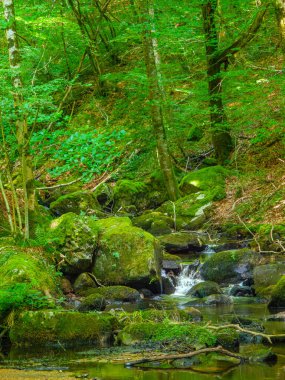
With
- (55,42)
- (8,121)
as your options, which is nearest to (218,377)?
(8,121)

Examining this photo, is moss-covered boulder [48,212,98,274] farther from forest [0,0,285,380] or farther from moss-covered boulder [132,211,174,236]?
moss-covered boulder [132,211,174,236]

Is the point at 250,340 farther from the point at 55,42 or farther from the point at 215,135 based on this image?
the point at 55,42

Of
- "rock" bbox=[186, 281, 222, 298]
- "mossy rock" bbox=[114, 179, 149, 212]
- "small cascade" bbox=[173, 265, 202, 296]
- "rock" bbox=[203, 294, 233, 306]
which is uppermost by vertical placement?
"rock" bbox=[203, 294, 233, 306]

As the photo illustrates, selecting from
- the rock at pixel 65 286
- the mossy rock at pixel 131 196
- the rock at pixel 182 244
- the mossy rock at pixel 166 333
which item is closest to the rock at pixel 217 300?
the rock at pixel 65 286

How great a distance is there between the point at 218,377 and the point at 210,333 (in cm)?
115

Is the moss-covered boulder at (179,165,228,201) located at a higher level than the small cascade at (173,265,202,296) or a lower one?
lower

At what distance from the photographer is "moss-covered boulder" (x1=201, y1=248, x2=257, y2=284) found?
10844 millimetres

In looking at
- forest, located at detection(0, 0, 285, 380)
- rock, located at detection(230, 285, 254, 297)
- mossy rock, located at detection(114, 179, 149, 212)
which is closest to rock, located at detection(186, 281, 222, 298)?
forest, located at detection(0, 0, 285, 380)

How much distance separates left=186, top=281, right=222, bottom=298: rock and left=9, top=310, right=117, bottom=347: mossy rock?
10.6ft

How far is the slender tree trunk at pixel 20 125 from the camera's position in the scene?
30.9 ft

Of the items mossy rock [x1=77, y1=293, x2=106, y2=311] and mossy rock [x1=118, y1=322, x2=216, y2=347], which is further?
mossy rock [x1=77, y1=293, x2=106, y2=311]

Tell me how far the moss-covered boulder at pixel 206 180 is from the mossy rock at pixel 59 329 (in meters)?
9.32

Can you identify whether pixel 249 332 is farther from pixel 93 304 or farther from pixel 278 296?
pixel 93 304

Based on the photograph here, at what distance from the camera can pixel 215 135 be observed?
17.6 metres
